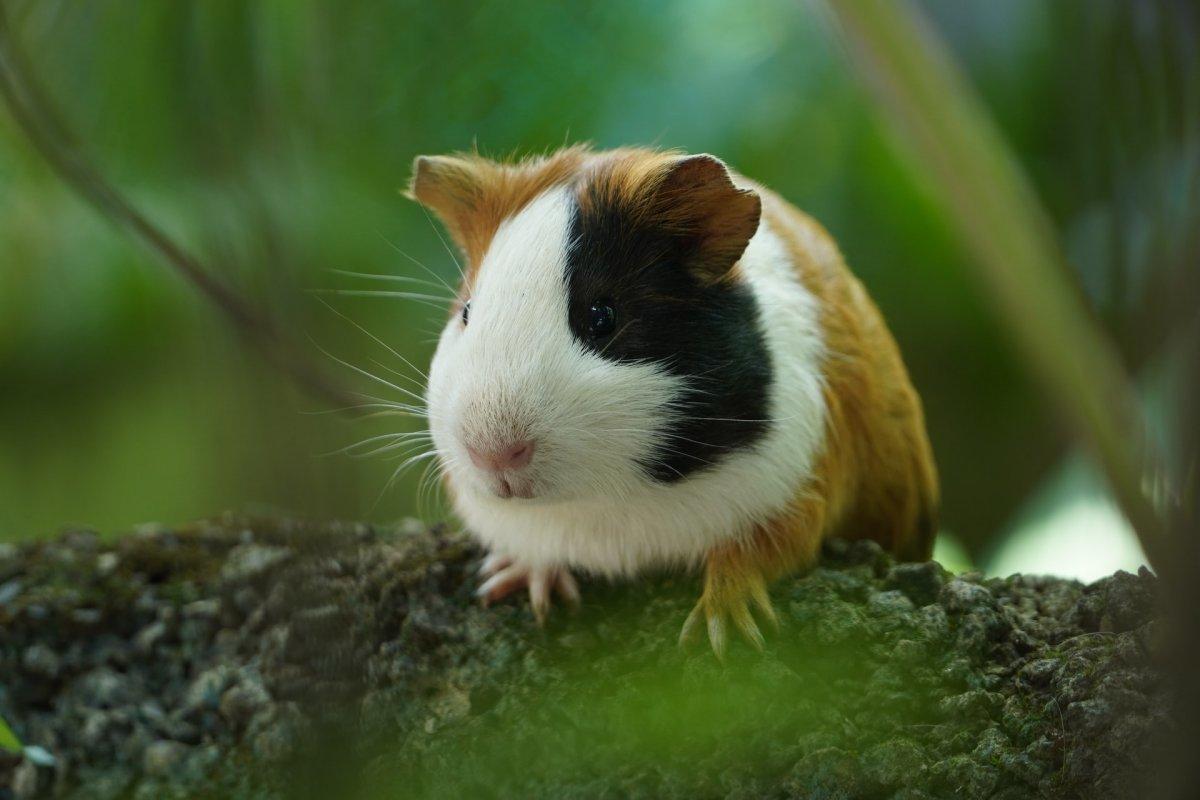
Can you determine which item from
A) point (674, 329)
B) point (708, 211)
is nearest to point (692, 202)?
point (708, 211)

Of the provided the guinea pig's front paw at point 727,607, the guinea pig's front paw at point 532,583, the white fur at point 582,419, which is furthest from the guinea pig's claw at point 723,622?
the guinea pig's front paw at point 532,583

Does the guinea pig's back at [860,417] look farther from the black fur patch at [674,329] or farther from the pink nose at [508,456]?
the pink nose at [508,456]

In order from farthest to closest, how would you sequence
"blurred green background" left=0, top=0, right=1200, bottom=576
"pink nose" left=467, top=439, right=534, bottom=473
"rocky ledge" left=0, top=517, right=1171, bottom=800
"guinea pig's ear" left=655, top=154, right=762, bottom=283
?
"guinea pig's ear" left=655, top=154, right=762, bottom=283 < "pink nose" left=467, top=439, right=534, bottom=473 < "rocky ledge" left=0, top=517, right=1171, bottom=800 < "blurred green background" left=0, top=0, right=1200, bottom=576

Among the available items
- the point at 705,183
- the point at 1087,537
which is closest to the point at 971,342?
the point at 1087,537

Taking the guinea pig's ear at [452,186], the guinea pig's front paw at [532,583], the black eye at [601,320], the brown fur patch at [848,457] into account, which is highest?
the guinea pig's ear at [452,186]

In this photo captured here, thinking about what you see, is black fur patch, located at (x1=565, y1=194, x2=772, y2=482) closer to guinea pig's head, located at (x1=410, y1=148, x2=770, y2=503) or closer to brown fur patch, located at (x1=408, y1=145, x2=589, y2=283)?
guinea pig's head, located at (x1=410, y1=148, x2=770, y2=503)

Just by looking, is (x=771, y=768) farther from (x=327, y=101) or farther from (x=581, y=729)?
(x=327, y=101)

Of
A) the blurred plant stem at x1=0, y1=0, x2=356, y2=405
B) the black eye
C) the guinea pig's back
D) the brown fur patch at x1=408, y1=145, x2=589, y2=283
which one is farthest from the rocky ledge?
the brown fur patch at x1=408, y1=145, x2=589, y2=283
